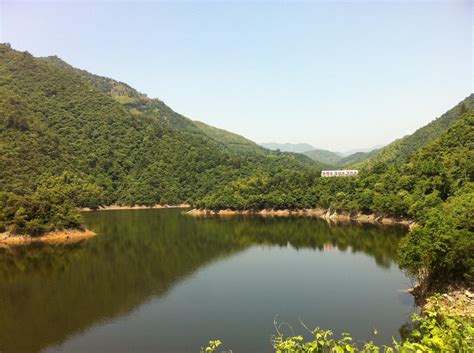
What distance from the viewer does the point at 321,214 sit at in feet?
382

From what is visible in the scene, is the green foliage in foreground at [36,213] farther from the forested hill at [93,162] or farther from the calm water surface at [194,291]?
the forested hill at [93,162]

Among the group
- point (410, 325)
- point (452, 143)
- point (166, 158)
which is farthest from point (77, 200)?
point (410, 325)

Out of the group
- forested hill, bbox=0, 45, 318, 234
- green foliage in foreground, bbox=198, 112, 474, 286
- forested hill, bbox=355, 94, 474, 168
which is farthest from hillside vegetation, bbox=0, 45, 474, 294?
forested hill, bbox=355, 94, 474, 168

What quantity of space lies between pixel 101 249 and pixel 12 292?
75.4ft

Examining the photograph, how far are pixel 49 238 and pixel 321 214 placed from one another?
237ft

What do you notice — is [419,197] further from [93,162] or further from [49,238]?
[93,162]

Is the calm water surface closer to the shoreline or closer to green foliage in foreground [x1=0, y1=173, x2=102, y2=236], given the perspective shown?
green foliage in foreground [x1=0, y1=173, x2=102, y2=236]

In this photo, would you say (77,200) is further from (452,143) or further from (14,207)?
(452,143)

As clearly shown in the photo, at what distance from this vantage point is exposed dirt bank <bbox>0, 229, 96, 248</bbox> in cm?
7162

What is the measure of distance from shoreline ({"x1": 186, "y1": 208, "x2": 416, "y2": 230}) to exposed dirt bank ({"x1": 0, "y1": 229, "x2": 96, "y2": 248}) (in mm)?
52141

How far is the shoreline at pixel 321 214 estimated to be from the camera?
91.1 m

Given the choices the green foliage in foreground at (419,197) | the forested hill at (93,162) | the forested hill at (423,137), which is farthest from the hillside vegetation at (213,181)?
the forested hill at (423,137)

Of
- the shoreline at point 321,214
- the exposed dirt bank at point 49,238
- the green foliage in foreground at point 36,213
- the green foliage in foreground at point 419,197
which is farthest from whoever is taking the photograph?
the shoreline at point 321,214

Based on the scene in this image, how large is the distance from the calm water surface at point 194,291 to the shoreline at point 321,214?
392 inches
